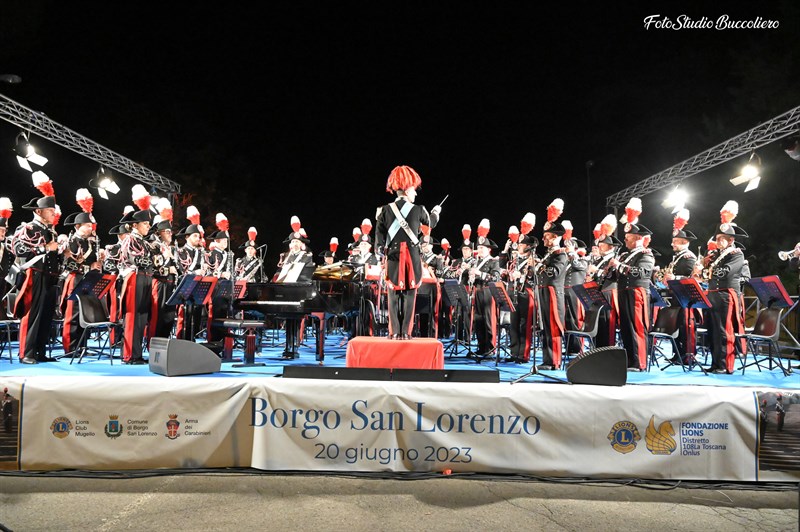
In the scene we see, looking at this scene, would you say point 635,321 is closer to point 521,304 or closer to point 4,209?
point 521,304

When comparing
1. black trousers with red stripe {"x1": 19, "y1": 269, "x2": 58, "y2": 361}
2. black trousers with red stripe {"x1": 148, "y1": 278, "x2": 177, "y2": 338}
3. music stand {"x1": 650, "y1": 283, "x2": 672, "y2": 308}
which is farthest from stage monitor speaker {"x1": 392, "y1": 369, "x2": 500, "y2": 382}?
black trousers with red stripe {"x1": 19, "y1": 269, "x2": 58, "y2": 361}

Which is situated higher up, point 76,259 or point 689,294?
point 76,259

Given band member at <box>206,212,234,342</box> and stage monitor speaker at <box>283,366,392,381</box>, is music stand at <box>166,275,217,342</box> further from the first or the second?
stage monitor speaker at <box>283,366,392,381</box>

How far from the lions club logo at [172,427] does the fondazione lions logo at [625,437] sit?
2985 millimetres

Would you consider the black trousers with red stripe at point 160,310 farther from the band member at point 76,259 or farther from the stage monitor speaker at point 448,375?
the stage monitor speaker at point 448,375

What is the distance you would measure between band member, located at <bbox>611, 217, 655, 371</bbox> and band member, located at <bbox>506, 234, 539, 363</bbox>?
1.32 meters

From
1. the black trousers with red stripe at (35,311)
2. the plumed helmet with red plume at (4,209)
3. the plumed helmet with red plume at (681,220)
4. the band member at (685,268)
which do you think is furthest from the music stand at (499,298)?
the plumed helmet with red plume at (4,209)

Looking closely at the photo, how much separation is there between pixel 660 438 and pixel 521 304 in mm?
5351

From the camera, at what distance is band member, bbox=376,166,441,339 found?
6430 millimetres

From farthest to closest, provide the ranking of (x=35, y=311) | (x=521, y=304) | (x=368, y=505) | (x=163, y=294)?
(x=521, y=304), (x=163, y=294), (x=35, y=311), (x=368, y=505)

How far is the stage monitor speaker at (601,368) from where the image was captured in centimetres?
401

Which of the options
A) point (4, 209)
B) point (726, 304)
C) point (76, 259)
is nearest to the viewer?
point (726, 304)

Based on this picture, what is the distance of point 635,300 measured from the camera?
800 cm

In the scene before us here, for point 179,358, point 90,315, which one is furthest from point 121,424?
point 90,315
